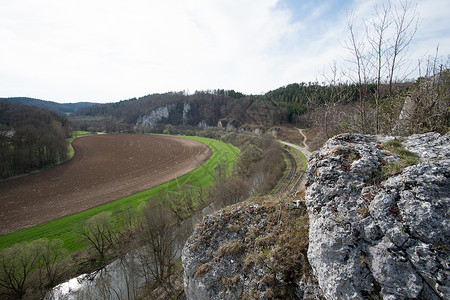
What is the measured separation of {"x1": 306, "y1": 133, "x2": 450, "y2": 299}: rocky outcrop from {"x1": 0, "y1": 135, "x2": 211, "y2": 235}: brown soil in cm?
3261

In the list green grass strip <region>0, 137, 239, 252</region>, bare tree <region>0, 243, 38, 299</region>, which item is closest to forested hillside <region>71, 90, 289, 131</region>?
green grass strip <region>0, 137, 239, 252</region>

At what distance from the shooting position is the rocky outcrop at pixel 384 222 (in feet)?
9.84

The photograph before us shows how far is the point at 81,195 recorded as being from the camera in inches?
1203

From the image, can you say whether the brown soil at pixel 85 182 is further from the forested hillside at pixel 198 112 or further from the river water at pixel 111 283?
the forested hillside at pixel 198 112

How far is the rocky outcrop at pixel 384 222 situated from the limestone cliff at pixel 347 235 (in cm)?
1

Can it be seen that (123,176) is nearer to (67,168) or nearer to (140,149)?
(67,168)

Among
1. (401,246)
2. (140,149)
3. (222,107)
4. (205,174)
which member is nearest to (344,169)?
(401,246)

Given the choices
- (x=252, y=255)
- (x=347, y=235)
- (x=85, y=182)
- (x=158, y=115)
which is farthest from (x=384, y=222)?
(x=158, y=115)

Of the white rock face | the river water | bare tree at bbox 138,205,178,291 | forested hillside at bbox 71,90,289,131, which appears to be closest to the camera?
the river water

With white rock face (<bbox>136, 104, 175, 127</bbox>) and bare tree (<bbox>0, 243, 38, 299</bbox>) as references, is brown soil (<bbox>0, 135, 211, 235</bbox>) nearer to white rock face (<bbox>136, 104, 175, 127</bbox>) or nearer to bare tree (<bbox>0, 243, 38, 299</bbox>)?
bare tree (<bbox>0, 243, 38, 299</bbox>)

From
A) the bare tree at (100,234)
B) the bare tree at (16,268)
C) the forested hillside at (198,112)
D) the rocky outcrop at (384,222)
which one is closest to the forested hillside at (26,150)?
the bare tree at (100,234)

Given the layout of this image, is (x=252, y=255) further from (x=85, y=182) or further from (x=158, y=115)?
(x=158, y=115)

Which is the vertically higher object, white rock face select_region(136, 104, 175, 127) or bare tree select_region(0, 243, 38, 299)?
white rock face select_region(136, 104, 175, 127)

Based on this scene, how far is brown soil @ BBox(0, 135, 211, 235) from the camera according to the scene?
2583 centimetres
